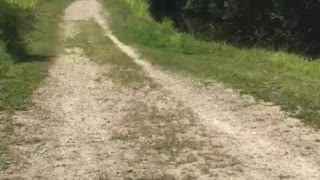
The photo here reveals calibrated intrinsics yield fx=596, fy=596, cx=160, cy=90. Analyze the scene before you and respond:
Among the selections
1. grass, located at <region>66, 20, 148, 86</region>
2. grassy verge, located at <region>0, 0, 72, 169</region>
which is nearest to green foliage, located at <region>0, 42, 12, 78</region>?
grassy verge, located at <region>0, 0, 72, 169</region>

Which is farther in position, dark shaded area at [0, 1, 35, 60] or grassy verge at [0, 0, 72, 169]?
→ dark shaded area at [0, 1, 35, 60]

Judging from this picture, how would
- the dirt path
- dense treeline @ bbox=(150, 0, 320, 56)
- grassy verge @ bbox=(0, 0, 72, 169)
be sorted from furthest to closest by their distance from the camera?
1. dense treeline @ bbox=(150, 0, 320, 56)
2. grassy verge @ bbox=(0, 0, 72, 169)
3. the dirt path

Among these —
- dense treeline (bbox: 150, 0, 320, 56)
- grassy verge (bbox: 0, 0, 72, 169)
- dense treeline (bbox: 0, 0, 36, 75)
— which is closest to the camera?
grassy verge (bbox: 0, 0, 72, 169)

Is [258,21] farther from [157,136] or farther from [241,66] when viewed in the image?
[157,136]

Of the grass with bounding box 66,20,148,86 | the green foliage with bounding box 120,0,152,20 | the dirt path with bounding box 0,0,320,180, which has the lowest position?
the green foliage with bounding box 120,0,152,20

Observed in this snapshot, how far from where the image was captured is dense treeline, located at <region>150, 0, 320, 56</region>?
93.9 feet

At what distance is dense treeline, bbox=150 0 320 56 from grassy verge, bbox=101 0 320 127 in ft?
16.8

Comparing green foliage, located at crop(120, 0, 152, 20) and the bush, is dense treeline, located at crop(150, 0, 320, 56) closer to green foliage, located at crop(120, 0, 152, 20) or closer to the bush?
green foliage, located at crop(120, 0, 152, 20)

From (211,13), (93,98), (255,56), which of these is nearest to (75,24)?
(211,13)

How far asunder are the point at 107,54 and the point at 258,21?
43.4 ft

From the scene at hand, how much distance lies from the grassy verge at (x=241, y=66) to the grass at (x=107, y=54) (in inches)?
37.5

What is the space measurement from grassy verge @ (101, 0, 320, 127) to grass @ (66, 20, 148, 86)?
95 cm

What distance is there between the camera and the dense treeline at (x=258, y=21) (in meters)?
28.6

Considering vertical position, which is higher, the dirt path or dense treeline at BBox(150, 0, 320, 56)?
the dirt path
